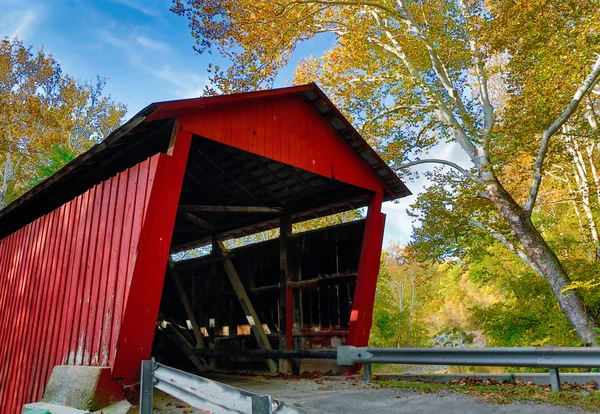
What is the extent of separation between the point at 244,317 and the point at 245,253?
53.0 inches

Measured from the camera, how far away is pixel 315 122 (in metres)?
7.30

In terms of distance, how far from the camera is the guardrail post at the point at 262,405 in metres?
2.41

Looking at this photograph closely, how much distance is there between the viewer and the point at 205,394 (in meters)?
3.19

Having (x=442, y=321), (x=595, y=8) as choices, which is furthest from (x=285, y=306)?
(x=442, y=321)

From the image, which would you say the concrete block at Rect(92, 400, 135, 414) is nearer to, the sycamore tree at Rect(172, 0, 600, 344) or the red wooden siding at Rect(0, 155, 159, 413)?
the red wooden siding at Rect(0, 155, 159, 413)

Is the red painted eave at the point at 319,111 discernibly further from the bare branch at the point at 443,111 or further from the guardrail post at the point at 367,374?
the bare branch at the point at 443,111

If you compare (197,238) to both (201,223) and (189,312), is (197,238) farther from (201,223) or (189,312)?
(189,312)

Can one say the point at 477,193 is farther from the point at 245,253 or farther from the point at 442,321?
the point at 442,321

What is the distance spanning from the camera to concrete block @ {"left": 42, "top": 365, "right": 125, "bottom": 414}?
4.47 m

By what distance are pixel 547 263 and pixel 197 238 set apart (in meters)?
8.03

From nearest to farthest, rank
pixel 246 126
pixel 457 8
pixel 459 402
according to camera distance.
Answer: pixel 459 402 → pixel 246 126 → pixel 457 8

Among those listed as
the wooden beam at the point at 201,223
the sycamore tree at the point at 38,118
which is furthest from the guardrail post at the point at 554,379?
the sycamore tree at the point at 38,118

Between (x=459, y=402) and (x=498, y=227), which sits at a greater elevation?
(x=498, y=227)

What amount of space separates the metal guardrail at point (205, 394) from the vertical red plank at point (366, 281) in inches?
156
